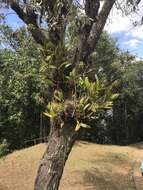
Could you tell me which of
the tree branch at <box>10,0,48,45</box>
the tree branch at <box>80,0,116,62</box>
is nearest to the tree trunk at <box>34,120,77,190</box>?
the tree branch at <box>80,0,116,62</box>

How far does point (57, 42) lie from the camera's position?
288 inches

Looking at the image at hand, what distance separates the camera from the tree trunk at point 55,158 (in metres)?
6.88

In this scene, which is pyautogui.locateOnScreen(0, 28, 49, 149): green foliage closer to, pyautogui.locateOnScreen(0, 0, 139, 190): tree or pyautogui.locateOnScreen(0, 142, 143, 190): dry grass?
pyautogui.locateOnScreen(0, 142, 143, 190): dry grass

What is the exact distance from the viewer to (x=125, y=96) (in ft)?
67.9

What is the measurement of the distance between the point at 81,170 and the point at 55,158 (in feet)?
18.9

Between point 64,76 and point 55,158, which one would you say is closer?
point 55,158

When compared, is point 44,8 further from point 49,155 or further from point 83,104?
point 49,155

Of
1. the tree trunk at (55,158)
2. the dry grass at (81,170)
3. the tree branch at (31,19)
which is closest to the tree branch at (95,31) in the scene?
the tree branch at (31,19)

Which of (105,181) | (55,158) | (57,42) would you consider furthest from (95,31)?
(105,181)

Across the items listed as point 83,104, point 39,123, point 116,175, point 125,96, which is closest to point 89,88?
point 83,104

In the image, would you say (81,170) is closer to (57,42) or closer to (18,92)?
(18,92)

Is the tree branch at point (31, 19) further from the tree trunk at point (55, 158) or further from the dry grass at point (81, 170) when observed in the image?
the dry grass at point (81, 170)

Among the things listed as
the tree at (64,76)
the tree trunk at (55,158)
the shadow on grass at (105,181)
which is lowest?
the shadow on grass at (105,181)

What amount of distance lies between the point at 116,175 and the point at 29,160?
2.35 metres
